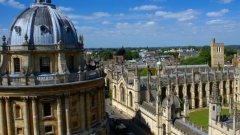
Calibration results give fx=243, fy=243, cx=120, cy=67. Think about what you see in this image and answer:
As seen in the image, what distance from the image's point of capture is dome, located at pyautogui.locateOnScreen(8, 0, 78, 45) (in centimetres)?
2448

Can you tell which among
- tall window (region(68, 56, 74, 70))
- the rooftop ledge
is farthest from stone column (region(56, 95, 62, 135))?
tall window (region(68, 56, 74, 70))

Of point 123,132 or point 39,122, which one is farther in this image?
point 123,132

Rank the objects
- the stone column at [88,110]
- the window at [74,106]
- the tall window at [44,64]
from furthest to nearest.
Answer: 1. the stone column at [88,110]
2. the window at [74,106]
3. the tall window at [44,64]

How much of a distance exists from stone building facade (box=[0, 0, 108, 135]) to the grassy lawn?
67.3ft

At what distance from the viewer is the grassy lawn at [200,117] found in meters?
39.8

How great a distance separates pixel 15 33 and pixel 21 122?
903 centimetres

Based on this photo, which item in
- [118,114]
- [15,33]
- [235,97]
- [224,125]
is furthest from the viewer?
[235,97]

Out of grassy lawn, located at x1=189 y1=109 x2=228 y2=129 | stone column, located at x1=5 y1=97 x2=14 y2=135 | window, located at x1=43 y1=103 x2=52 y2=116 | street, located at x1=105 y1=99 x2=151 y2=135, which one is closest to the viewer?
stone column, located at x1=5 y1=97 x2=14 y2=135

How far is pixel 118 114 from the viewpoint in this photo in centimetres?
4706

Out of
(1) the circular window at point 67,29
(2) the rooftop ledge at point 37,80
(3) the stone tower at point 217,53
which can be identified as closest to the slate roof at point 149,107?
(2) the rooftop ledge at point 37,80

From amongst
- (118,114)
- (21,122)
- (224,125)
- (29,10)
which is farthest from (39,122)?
(118,114)

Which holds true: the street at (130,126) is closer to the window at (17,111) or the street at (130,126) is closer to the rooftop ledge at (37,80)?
the rooftop ledge at (37,80)

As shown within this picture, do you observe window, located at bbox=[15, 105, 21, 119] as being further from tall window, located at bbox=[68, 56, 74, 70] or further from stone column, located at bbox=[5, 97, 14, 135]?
tall window, located at bbox=[68, 56, 74, 70]

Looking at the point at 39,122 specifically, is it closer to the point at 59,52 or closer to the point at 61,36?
the point at 59,52
